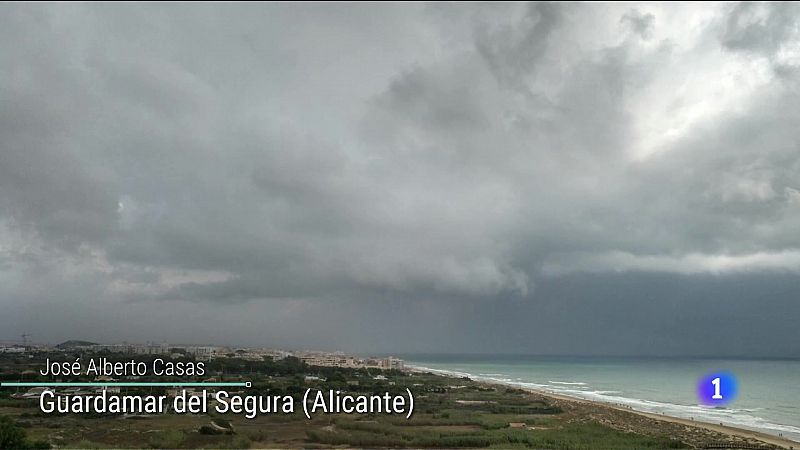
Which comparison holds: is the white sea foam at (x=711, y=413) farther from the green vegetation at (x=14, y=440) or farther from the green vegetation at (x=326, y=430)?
the green vegetation at (x=14, y=440)

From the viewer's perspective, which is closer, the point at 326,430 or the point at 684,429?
the point at 326,430

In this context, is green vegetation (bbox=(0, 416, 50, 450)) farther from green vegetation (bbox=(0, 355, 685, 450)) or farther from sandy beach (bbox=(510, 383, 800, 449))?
sandy beach (bbox=(510, 383, 800, 449))

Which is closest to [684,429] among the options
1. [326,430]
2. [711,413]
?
[711,413]

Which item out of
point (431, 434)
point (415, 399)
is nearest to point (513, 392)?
point (415, 399)

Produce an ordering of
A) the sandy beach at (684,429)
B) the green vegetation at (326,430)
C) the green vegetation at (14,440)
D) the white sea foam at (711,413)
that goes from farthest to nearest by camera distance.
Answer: the white sea foam at (711,413), the sandy beach at (684,429), the green vegetation at (326,430), the green vegetation at (14,440)

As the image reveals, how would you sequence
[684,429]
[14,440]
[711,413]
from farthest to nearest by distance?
1. [711,413]
2. [684,429]
3. [14,440]

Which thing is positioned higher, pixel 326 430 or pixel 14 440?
pixel 14 440

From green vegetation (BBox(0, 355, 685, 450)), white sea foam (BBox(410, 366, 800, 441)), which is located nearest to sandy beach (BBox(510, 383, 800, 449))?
green vegetation (BBox(0, 355, 685, 450))

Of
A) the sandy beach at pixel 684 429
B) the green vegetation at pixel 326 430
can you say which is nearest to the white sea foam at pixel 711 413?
the sandy beach at pixel 684 429

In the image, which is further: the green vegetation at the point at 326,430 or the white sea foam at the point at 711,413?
the white sea foam at the point at 711,413

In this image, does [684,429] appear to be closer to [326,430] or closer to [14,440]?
[326,430]

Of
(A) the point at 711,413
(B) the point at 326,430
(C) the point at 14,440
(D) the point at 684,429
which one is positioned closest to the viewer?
(C) the point at 14,440
